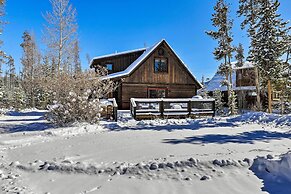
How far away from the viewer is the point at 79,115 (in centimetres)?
1027

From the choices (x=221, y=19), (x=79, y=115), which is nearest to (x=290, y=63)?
(x=221, y=19)

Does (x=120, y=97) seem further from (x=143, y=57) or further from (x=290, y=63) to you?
(x=290, y=63)

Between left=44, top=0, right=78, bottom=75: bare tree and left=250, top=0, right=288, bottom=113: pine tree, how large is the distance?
55.3ft

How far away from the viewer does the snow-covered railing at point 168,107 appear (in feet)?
43.3

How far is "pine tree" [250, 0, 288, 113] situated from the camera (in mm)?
19094

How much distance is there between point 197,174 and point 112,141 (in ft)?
11.0

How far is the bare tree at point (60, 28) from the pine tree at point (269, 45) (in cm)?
1685

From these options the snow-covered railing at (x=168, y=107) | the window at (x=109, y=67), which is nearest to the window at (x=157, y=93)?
the window at (x=109, y=67)

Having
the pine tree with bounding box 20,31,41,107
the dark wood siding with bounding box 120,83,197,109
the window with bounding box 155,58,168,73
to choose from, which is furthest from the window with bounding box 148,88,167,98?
the pine tree with bounding box 20,31,41,107

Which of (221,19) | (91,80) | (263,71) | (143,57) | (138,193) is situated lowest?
(138,193)

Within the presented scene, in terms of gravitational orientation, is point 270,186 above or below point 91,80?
below

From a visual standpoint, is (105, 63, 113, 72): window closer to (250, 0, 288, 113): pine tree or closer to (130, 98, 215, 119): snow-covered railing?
(130, 98, 215, 119): snow-covered railing

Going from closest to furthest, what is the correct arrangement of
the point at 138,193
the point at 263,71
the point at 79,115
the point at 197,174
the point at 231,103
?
the point at 138,193
the point at 197,174
the point at 79,115
the point at 263,71
the point at 231,103

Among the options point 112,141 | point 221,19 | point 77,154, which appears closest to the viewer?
point 77,154
